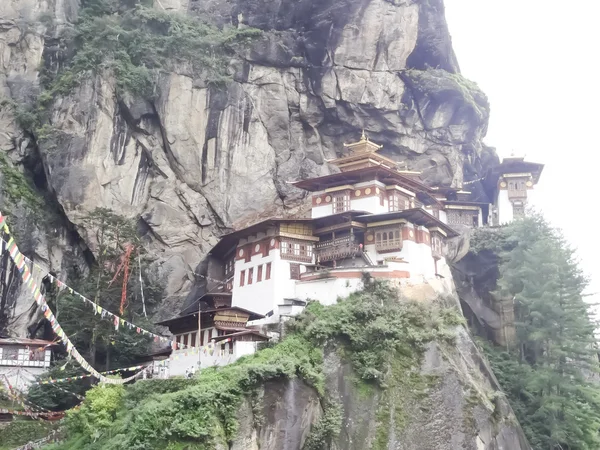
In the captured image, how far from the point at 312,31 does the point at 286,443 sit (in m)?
33.5

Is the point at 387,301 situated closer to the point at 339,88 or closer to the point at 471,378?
the point at 471,378

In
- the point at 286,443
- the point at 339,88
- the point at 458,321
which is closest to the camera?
the point at 286,443

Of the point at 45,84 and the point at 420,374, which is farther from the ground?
the point at 45,84

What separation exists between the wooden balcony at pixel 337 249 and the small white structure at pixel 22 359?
1610cm

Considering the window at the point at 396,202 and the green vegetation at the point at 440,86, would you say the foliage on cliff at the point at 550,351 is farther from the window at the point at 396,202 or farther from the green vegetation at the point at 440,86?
the green vegetation at the point at 440,86

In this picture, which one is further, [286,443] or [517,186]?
[517,186]

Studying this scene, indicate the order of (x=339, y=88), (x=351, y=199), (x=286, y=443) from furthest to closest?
1. (x=339, y=88)
2. (x=351, y=199)
3. (x=286, y=443)

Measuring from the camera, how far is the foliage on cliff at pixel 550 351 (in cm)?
3250

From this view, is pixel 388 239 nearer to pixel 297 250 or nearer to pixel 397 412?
pixel 297 250

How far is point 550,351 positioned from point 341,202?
14794 mm

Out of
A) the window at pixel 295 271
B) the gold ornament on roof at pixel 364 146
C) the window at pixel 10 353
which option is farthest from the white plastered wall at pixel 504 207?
the window at pixel 10 353

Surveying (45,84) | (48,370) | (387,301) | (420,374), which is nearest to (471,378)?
(420,374)

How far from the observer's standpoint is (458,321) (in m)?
32.4

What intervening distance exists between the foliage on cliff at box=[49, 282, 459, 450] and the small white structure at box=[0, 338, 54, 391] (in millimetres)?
12103
